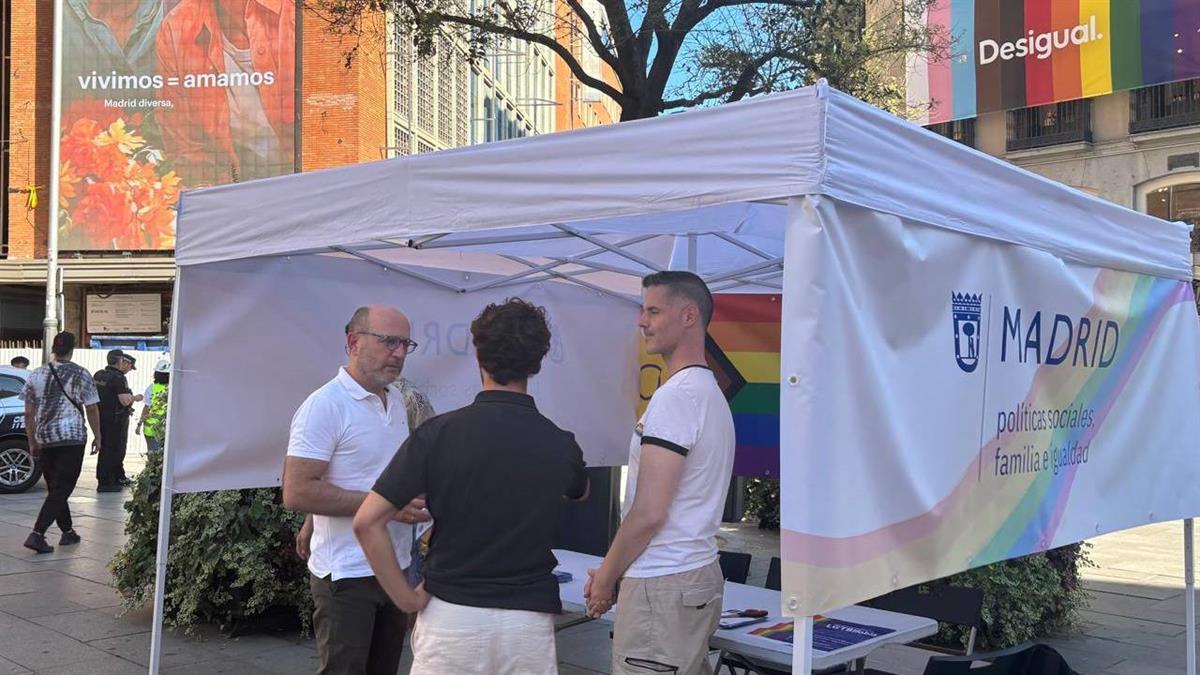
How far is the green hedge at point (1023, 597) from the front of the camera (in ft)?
19.8

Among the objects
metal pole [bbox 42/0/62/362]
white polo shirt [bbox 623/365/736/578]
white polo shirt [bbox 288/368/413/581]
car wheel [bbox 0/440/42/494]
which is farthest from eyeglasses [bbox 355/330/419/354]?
metal pole [bbox 42/0/62/362]

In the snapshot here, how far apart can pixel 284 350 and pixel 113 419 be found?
9.71 m

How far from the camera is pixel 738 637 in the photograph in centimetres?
373

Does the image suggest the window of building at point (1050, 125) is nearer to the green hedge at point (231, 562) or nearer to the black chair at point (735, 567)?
the black chair at point (735, 567)

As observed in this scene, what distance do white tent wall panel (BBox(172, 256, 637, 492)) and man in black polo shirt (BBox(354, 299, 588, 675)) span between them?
2.52 m

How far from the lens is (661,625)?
3.07 meters

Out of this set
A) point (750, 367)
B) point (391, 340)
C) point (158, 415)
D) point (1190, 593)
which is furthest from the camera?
point (158, 415)

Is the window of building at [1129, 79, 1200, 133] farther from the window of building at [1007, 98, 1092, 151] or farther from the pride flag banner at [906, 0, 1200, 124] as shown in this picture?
the pride flag banner at [906, 0, 1200, 124]

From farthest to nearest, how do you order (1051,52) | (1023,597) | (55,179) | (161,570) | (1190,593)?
(55,179), (1051,52), (1023,597), (1190,593), (161,570)

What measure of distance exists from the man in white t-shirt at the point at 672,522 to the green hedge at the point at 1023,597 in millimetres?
3259

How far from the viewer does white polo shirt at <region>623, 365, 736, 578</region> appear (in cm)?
303

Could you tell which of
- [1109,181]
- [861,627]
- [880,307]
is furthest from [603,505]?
[1109,181]

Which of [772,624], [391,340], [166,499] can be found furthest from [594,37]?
[772,624]

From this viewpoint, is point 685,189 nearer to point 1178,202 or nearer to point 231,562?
point 231,562
